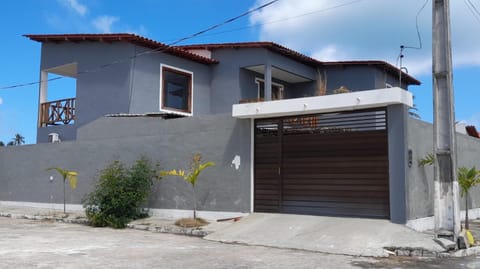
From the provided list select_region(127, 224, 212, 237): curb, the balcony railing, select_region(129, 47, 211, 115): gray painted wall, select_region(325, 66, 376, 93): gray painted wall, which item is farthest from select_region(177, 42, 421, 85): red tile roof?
select_region(127, 224, 212, 237): curb

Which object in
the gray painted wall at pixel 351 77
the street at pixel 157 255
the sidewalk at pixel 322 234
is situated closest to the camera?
the street at pixel 157 255

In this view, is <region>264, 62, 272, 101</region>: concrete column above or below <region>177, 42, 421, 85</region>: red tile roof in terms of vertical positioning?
below

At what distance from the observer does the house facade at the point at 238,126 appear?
11.1m

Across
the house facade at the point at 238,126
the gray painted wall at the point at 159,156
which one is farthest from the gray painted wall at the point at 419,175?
the gray painted wall at the point at 159,156

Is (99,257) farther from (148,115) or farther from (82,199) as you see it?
(82,199)

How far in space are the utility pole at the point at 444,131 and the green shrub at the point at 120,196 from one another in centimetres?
811

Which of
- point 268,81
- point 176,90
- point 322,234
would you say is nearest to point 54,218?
point 176,90

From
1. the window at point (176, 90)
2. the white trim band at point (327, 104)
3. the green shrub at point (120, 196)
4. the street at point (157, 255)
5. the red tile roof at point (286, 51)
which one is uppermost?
the red tile roof at point (286, 51)

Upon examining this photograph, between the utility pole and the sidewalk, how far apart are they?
0.53 m

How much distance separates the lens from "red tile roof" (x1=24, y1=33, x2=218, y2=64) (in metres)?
17.1

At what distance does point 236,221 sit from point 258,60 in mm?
8451

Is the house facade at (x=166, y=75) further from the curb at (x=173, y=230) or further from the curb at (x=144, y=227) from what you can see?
the curb at (x=173, y=230)

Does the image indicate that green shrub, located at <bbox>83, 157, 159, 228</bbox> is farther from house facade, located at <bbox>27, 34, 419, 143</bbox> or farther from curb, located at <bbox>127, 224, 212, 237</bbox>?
house facade, located at <bbox>27, 34, 419, 143</bbox>

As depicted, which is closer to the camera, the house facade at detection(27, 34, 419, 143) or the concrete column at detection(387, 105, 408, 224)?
the concrete column at detection(387, 105, 408, 224)
